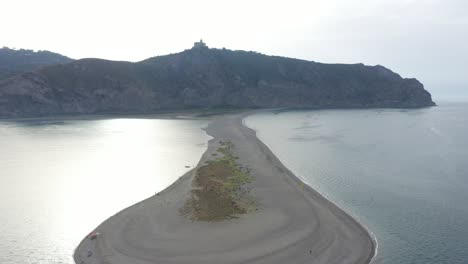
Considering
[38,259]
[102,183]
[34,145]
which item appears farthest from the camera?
[34,145]

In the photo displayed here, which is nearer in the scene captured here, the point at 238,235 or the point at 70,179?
the point at 238,235

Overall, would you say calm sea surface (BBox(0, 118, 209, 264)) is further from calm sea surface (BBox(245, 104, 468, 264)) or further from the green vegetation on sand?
calm sea surface (BBox(245, 104, 468, 264))

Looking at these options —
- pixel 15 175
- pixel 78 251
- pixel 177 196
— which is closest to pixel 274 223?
pixel 177 196

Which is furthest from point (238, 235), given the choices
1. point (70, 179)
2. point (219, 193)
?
point (70, 179)

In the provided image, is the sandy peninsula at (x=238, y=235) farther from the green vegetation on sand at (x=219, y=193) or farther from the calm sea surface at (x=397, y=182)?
the calm sea surface at (x=397, y=182)

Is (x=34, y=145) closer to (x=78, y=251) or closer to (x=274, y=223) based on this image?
(x=78, y=251)

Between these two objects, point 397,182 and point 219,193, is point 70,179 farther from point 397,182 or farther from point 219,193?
point 397,182
